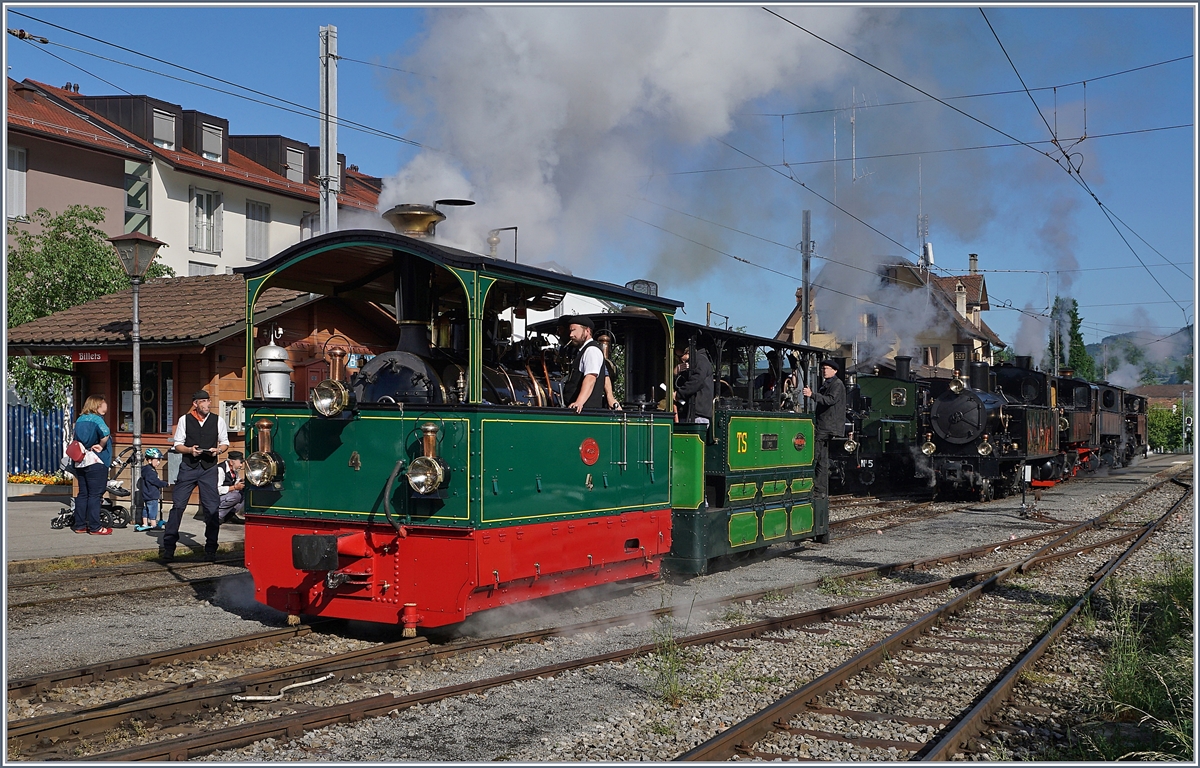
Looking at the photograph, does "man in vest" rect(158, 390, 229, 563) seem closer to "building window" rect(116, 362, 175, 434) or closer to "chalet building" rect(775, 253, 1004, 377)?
"building window" rect(116, 362, 175, 434)

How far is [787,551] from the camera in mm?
11453

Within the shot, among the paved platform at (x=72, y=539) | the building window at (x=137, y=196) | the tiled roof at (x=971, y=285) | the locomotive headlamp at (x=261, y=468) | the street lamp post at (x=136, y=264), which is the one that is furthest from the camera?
the tiled roof at (x=971, y=285)

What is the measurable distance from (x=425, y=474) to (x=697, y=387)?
3552 mm

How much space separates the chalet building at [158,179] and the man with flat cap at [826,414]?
1598 cm

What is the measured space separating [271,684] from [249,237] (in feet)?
89.8

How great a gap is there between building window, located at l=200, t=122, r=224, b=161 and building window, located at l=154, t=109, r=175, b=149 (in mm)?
1080

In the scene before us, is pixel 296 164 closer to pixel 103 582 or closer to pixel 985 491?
pixel 985 491

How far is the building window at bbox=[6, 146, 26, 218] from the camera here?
23625mm

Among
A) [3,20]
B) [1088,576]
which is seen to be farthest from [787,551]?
[3,20]

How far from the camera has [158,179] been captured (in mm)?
27781

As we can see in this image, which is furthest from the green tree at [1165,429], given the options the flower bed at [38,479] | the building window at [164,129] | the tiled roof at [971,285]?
the flower bed at [38,479]

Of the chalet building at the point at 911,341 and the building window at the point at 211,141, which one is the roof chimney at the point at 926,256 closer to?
the chalet building at the point at 911,341

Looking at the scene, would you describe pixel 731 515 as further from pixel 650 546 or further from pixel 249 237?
pixel 249 237

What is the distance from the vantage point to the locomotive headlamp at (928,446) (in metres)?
20.0
